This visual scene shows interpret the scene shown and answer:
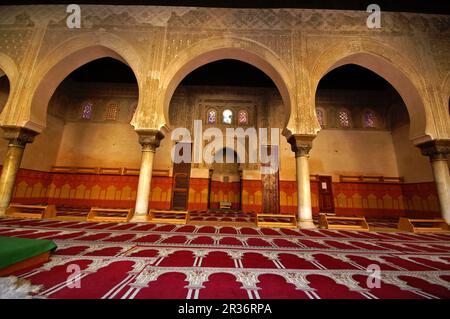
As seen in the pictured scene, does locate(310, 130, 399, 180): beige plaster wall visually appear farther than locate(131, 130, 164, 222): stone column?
Yes

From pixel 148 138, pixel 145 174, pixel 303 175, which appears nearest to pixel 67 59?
pixel 148 138

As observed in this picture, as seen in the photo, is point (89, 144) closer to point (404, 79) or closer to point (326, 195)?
point (326, 195)

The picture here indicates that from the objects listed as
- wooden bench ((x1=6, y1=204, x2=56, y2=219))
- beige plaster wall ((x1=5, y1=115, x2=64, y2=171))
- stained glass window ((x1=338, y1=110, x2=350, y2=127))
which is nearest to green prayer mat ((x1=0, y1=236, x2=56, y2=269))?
wooden bench ((x1=6, y1=204, x2=56, y2=219))

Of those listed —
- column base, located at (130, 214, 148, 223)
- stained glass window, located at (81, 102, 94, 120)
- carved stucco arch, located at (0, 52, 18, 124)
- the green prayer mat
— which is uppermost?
stained glass window, located at (81, 102, 94, 120)

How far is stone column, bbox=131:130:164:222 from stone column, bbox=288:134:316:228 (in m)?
4.25

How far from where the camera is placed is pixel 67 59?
620cm

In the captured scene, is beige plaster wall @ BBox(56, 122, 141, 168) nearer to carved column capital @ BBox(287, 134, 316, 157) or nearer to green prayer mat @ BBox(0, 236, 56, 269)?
carved column capital @ BBox(287, 134, 316, 157)

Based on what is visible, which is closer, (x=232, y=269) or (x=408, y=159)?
(x=232, y=269)

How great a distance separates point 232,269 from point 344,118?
40.0 ft

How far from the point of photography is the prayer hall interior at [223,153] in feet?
6.38

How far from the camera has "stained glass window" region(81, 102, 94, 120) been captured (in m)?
11.1
